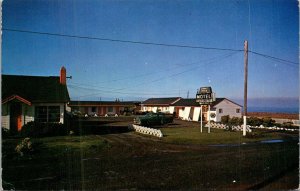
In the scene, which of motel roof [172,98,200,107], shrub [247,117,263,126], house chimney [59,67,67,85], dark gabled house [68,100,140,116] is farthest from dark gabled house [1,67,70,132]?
dark gabled house [68,100,140,116]

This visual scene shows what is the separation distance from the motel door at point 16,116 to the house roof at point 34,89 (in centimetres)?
102

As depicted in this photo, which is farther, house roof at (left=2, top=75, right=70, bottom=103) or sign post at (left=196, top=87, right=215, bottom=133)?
sign post at (left=196, top=87, right=215, bottom=133)

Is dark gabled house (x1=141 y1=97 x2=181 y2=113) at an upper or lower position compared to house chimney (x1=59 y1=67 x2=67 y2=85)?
lower

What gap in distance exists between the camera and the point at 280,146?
1742cm

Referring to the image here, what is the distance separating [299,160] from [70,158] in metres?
11.0

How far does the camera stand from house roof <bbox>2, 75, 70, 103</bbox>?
864 inches

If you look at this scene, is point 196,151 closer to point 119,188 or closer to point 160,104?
point 119,188

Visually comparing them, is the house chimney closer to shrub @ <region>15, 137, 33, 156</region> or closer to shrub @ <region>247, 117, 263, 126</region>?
shrub @ <region>15, 137, 33, 156</region>

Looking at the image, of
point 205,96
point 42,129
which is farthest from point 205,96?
point 42,129

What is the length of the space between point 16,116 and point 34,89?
302 centimetres

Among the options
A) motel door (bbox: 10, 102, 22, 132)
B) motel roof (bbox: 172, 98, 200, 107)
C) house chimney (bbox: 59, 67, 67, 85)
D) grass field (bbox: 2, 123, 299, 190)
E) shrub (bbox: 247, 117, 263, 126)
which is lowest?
grass field (bbox: 2, 123, 299, 190)

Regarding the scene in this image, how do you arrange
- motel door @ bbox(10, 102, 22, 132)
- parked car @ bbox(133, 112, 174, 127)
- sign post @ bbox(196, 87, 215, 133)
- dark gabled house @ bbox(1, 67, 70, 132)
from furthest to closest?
parked car @ bbox(133, 112, 174, 127), sign post @ bbox(196, 87, 215, 133), motel door @ bbox(10, 102, 22, 132), dark gabled house @ bbox(1, 67, 70, 132)

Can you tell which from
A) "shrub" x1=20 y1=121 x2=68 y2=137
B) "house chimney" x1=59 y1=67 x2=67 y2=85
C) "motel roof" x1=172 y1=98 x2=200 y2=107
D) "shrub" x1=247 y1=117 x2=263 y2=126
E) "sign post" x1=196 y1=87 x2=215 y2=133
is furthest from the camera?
"motel roof" x1=172 y1=98 x2=200 y2=107

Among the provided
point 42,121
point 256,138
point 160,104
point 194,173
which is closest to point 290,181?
point 194,173
